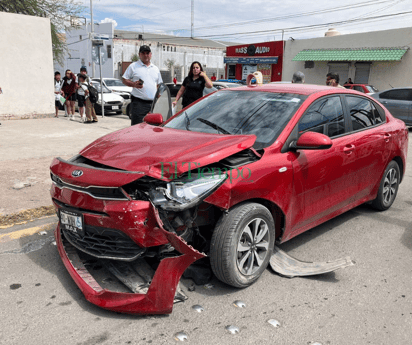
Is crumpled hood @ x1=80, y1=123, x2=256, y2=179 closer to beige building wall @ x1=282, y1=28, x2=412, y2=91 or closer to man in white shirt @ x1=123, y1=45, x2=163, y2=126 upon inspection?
man in white shirt @ x1=123, y1=45, x2=163, y2=126

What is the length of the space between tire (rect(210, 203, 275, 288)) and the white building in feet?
148

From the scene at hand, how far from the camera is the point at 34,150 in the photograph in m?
8.02

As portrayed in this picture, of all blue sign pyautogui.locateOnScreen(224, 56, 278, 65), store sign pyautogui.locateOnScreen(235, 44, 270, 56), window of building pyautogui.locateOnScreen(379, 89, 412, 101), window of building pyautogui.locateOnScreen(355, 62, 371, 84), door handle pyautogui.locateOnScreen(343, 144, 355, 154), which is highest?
store sign pyautogui.locateOnScreen(235, 44, 270, 56)

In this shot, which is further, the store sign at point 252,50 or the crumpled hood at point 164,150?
the store sign at point 252,50

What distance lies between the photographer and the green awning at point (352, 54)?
24688 millimetres

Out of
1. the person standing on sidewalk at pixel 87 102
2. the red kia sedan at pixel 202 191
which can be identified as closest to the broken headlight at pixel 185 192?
the red kia sedan at pixel 202 191

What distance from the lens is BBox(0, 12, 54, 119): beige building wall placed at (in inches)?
492

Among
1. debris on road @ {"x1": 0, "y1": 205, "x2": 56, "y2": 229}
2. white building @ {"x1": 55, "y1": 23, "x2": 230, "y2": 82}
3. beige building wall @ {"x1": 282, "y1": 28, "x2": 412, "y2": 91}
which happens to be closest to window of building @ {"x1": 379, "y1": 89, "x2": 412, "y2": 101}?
beige building wall @ {"x1": 282, "y1": 28, "x2": 412, "y2": 91}

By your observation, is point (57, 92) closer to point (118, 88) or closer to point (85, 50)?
point (118, 88)

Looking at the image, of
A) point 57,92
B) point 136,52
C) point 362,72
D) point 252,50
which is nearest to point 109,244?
point 57,92

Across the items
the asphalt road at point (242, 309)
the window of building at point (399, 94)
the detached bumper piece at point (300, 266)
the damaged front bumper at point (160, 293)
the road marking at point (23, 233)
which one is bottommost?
the road marking at point (23, 233)

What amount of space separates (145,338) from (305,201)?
6.08 feet

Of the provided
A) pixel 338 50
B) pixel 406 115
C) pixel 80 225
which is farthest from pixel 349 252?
pixel 338 50

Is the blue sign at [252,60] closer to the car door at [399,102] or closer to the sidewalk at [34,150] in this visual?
the car door at [399,102]
